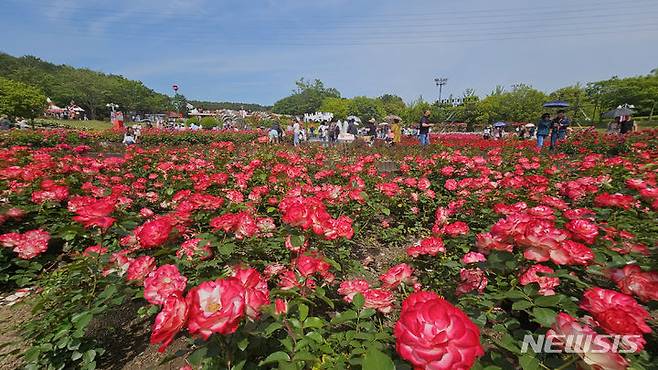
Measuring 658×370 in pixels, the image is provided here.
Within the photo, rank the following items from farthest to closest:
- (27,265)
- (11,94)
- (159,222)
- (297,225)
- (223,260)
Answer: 1. (11,94)
2. (27,265)
3. (223,260)
4. (159,222)
5. (297,225)

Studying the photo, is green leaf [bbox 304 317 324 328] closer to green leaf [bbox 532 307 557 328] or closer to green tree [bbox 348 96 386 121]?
green leaf [bbox 532 307 557 328]

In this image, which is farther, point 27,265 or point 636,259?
point 27,265

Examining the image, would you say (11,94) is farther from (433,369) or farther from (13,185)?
(433,369)

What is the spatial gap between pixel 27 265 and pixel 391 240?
307 centimetres

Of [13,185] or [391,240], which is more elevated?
[13,185]

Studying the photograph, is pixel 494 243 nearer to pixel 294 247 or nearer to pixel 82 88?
pixel 294 247

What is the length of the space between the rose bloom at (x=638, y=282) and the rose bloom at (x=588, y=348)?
35 cm

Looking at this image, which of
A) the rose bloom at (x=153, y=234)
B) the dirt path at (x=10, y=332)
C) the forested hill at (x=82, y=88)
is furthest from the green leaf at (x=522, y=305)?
the forested hill at (x=82, y=88)

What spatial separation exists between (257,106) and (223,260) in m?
176

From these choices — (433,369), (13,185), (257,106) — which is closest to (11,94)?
(13,185)

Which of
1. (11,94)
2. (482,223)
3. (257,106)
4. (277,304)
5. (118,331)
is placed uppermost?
(257,106)

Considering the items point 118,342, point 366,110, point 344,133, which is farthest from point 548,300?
point 366,110

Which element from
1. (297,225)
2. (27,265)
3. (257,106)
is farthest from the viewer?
(257,106)

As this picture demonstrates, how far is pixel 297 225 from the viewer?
1.30 meters
